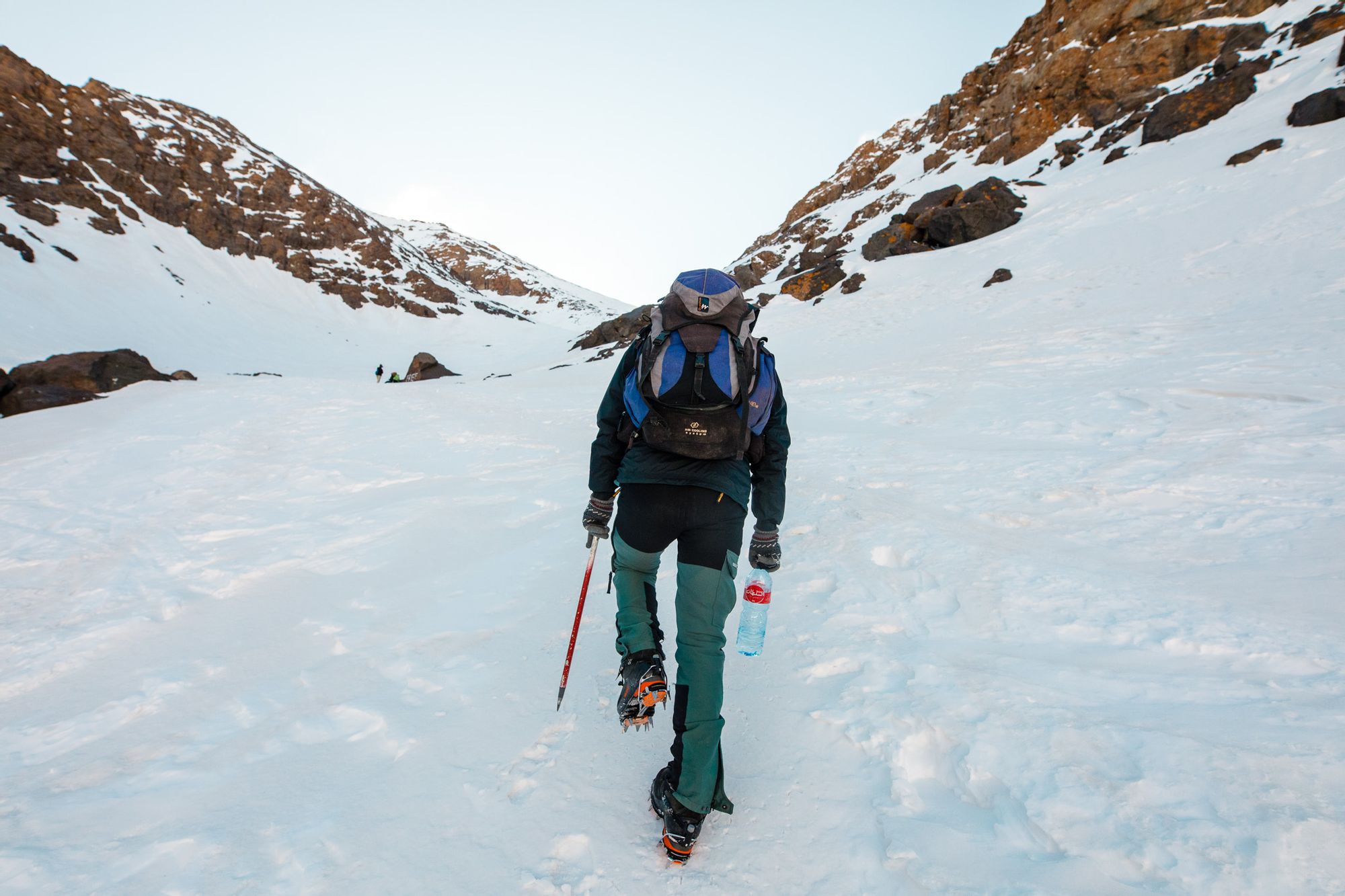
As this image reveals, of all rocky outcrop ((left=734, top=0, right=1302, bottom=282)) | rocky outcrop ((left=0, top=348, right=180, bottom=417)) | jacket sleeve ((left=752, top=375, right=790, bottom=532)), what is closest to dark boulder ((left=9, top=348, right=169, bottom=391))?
rocky outcrop ((left=0, top=348, right=180, bottom=417))

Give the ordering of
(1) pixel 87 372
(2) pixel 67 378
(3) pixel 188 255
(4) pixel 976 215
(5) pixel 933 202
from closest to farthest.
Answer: (2) pixel 67 378
(1) pixel 87 372
(4) pixel 976 215
(5) pixel 933 202
(3) pixel 188 255

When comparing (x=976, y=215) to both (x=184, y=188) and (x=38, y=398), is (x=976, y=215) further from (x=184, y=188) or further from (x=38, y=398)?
(x=184, y=188)

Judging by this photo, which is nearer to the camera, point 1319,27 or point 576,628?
point 576,628

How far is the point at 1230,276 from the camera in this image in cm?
1259

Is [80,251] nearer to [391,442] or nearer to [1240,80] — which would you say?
[391,442]

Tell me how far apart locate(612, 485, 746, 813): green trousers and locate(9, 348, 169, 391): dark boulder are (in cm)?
1777

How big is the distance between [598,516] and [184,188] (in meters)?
66.3

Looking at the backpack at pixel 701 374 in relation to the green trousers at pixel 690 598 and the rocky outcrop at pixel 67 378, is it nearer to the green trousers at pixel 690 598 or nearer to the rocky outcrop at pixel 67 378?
the green trousers at pixel 690 598

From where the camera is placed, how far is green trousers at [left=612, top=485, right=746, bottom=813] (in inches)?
94.1

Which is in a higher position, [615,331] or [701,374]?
[615,331]

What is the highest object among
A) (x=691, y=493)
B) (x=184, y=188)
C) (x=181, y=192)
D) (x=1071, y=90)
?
(x=184, y=188)

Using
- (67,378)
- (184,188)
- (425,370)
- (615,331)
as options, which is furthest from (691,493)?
(184,188)

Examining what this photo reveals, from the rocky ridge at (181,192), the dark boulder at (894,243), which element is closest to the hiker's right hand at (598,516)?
the dark boulder at (894,243)

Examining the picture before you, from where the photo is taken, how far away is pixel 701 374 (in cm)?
261
